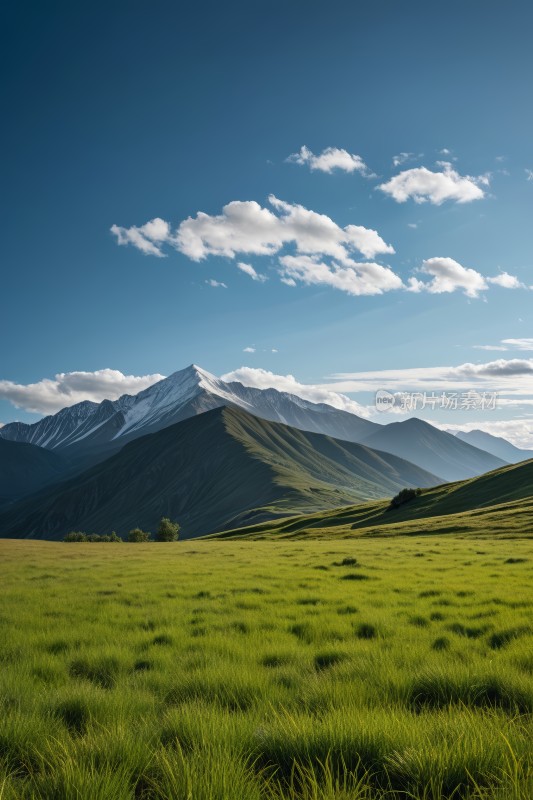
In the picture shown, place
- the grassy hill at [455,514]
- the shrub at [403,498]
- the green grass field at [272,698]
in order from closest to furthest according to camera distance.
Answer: the green grass field at [272,698] < the grassy hill at [455,514] < the shrub at [403,498]

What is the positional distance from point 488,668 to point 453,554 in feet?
81.4

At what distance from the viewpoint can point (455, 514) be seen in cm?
6469

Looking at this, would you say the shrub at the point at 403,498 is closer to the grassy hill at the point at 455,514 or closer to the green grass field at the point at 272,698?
the grassy hill at the point at 455,514

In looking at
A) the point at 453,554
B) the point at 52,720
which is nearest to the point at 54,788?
the point at 52,720

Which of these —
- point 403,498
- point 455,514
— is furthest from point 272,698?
point 403,498

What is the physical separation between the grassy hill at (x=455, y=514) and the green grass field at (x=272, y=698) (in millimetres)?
37190

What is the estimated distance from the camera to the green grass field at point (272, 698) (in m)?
3.52

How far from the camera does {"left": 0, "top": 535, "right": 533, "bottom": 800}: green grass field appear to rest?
3518mm

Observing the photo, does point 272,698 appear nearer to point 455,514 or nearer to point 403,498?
point 455,514

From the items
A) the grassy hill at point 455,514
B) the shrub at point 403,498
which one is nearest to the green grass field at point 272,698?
the grassy hill at point 455,514

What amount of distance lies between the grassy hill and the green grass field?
37.2 m

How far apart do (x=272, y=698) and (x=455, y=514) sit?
6535cm

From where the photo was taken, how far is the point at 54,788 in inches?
132

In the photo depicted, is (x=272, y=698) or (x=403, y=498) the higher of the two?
(x=272, y=698)
